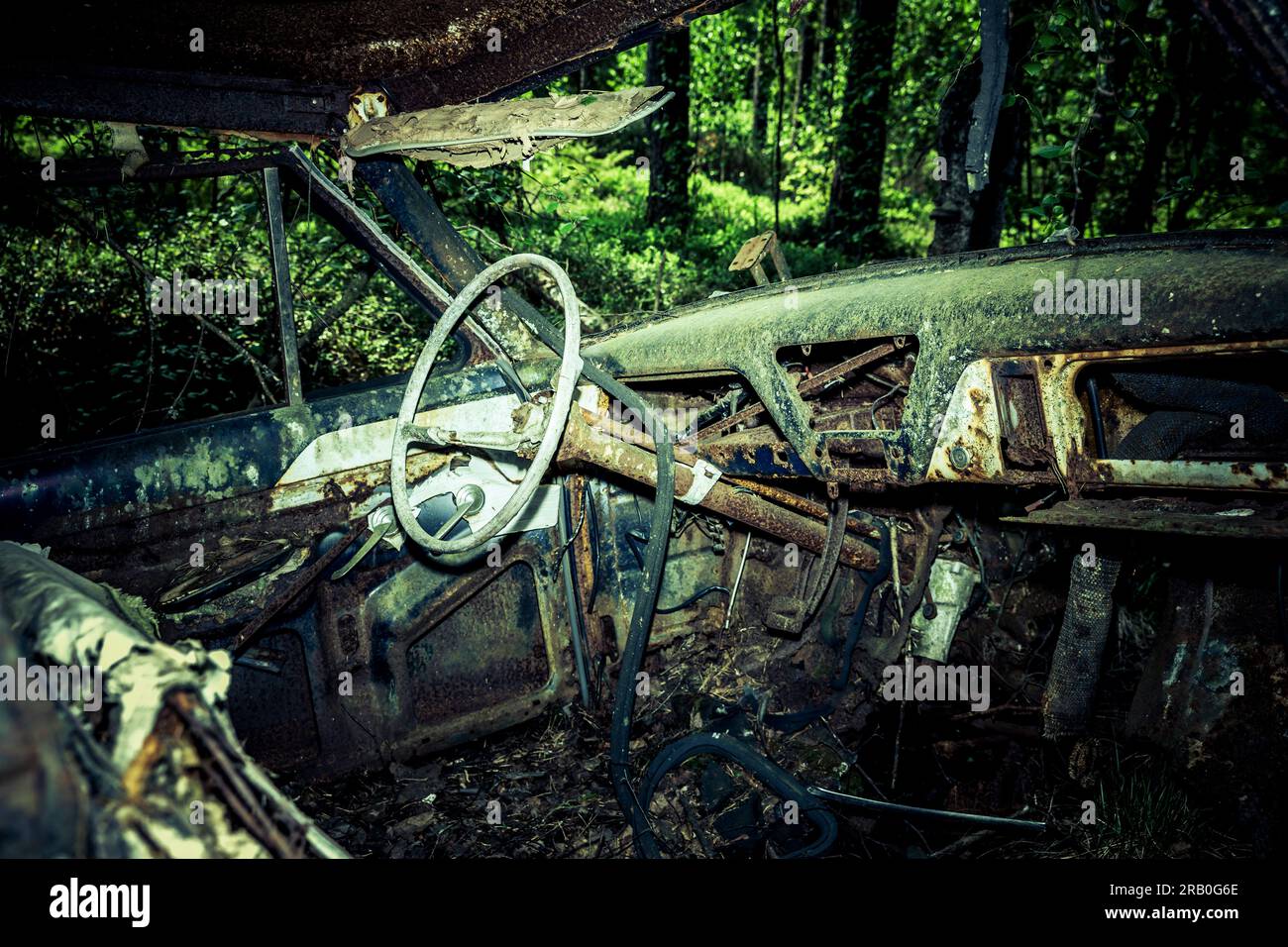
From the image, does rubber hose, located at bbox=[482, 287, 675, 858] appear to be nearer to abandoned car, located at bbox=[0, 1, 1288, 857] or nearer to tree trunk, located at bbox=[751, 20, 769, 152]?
abandoned car, located at bbox=[0, 1, 1288, 857]

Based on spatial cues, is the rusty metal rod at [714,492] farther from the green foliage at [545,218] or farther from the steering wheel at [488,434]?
the green foliage at [545,218]

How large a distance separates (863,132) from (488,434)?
7.95 meters

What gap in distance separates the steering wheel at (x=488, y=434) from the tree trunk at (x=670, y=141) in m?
7.53

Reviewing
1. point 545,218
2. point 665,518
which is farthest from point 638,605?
point 545,218

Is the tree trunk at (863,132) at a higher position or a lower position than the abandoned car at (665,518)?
higher

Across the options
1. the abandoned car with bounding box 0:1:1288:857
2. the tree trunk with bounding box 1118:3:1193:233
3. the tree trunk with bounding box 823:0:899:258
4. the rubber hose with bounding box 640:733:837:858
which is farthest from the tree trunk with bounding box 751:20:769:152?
the rubber hose with bounding box 640:733:837:858

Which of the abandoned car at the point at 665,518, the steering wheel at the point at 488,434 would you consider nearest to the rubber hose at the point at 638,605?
the abandoned car at the point at 665,518

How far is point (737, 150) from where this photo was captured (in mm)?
13102

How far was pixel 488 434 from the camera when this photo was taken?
1.93m

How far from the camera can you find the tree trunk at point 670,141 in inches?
347

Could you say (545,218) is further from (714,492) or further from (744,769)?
(744,769)

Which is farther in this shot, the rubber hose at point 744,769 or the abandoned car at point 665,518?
the rubber hose at point 744,769
